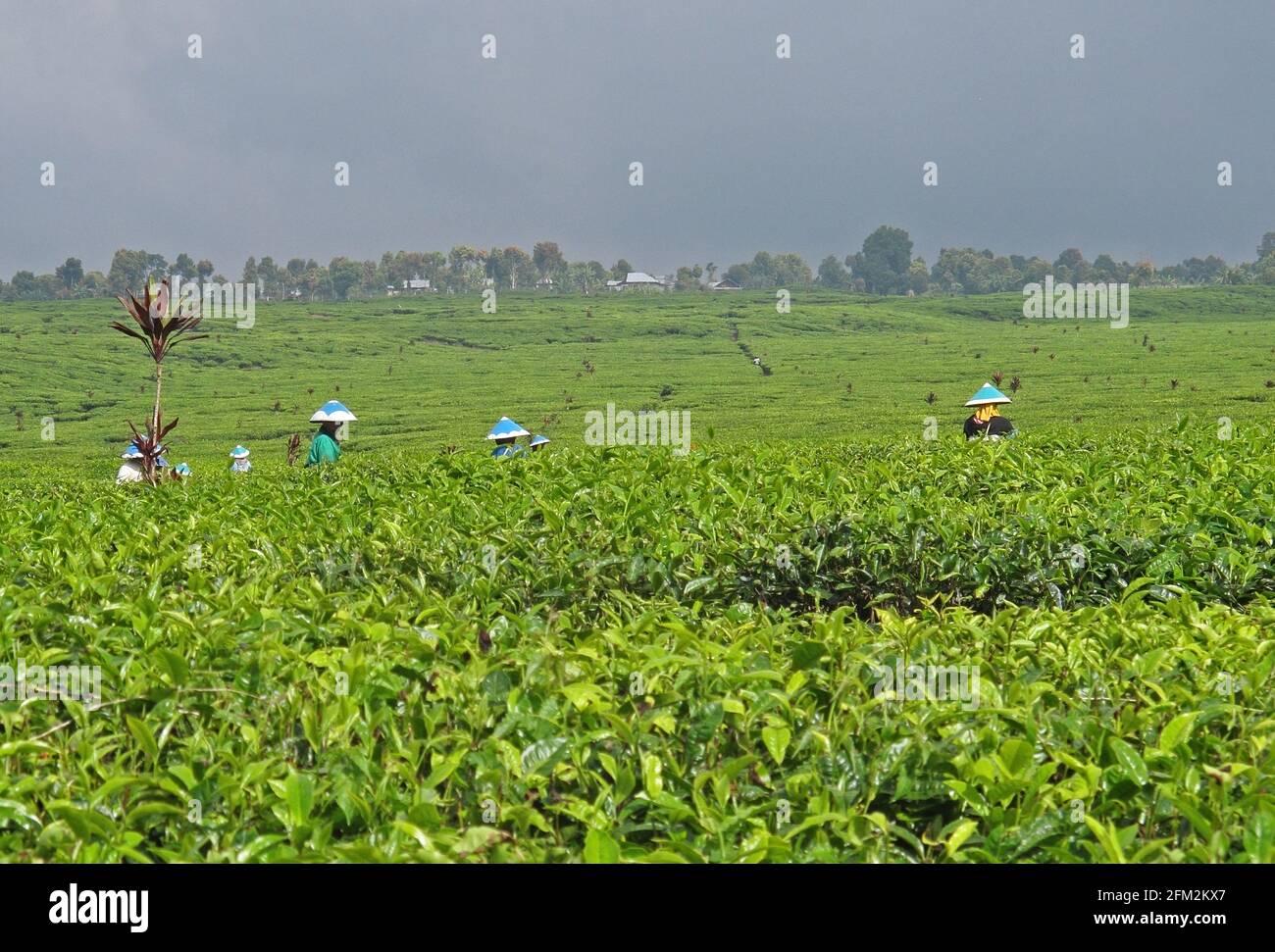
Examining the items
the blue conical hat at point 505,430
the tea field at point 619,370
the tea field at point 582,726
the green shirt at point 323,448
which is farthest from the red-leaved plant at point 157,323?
the tea field at point 619,370

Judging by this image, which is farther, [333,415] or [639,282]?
[639,282]

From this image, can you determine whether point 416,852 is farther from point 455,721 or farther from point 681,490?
point 681,490

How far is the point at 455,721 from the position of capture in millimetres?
2795

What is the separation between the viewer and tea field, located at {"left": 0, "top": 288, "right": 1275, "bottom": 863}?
2410mm

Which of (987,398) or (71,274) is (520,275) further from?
(987,398)

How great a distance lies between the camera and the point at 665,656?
2.97m

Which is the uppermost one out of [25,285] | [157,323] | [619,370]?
[25,285]

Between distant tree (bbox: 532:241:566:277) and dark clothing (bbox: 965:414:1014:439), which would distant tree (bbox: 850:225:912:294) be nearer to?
distant tree (bbox: 532:241:566:277)

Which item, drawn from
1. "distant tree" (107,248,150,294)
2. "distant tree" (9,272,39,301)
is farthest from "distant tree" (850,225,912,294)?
"distant tree" (9,272,39,301)

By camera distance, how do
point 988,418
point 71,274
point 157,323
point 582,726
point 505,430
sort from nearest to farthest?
1. point 582,726
2. point 157,323
3. point 505,430
4. point 988,418
5. point 71,274

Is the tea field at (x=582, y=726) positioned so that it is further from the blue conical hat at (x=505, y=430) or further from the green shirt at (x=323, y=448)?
the green shirt at (x=323, y=448)

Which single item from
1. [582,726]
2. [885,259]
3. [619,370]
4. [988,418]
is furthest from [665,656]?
[885,259]

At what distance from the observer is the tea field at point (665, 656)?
2.41 metres
